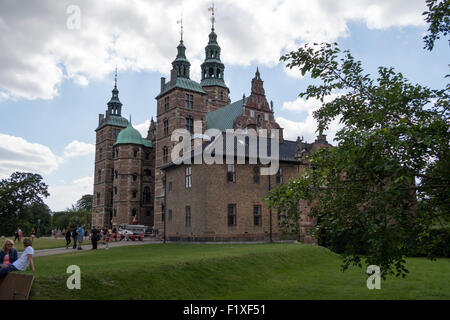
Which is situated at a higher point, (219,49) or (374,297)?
(219,49)

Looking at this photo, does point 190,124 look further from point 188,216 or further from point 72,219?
point 72,219

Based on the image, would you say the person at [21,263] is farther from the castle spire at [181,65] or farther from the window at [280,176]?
the castle spire at [181,65]

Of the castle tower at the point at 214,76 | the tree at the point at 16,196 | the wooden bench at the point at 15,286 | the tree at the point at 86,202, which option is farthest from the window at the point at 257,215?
the tree at the point at 86,202

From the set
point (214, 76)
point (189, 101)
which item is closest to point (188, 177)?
point (189, 101)

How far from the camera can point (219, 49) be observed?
203 ft

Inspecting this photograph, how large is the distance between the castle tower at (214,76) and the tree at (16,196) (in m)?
41.9

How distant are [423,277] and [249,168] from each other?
1728 cm

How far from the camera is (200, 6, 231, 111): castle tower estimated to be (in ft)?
202

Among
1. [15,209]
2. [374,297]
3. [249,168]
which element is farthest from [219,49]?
[374,297]

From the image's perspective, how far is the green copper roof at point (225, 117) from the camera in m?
44.3

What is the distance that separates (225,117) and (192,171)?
16.6 metres

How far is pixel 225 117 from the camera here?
1839 inches
